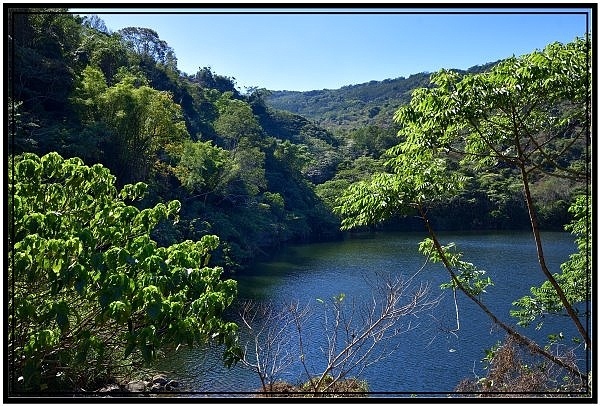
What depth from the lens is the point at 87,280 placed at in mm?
2320

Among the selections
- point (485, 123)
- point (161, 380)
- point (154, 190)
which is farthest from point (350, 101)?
point (485, 123)

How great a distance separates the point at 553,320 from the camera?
8664 mm

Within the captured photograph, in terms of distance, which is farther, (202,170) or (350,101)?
(350,101)

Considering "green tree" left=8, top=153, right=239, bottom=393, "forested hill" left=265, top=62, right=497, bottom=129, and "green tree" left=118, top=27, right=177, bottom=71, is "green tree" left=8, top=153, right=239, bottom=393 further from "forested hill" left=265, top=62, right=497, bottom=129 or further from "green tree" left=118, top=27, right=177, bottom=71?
"forested hill" left=265, top=62, right=497, bottom=129

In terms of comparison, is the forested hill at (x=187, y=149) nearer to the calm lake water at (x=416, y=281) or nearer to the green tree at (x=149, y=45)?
the green tree at (x=149, y=45)

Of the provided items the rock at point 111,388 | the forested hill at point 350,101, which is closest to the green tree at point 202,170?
the rock at point 111,388

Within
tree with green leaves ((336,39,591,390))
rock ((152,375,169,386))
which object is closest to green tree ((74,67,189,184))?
rock ((152,375,169,386))

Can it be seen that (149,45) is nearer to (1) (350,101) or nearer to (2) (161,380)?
(2) (161,380)

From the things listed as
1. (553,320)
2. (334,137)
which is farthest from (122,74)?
(334,137)

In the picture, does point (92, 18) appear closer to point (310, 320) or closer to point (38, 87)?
point (38, 87)

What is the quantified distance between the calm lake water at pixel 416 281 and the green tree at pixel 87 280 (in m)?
0.42

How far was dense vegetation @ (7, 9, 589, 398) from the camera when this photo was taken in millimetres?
2416

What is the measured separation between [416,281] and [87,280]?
31.0 feet

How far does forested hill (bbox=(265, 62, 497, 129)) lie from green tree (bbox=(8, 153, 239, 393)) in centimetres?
3811
